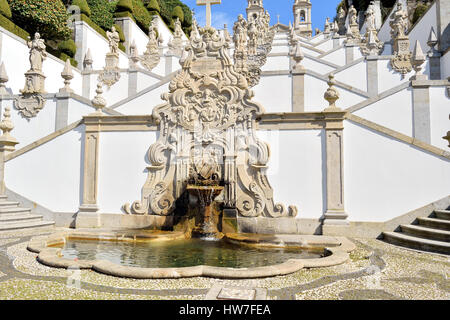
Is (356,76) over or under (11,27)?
under

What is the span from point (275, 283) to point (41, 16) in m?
21.5

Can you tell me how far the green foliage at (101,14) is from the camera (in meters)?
25.7

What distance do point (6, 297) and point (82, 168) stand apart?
17.7ft

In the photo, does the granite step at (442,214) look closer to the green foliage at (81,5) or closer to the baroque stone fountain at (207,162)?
the baroque stone fountain at (207,162)

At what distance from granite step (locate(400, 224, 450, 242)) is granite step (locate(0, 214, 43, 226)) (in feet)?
29.3

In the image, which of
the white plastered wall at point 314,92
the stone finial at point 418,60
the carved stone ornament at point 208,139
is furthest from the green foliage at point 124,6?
the stone finial at point 418,60

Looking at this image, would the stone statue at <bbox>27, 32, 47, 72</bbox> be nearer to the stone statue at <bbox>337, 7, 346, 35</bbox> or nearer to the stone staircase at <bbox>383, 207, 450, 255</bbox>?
the stone staircase at <bbox>383, 207, 450, 255</bbox>

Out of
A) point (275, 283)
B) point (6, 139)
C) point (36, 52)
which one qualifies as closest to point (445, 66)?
point (275, 283)

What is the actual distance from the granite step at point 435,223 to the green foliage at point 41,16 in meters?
21.7

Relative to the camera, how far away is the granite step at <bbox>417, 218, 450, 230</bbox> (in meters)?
6.19

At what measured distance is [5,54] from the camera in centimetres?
1612

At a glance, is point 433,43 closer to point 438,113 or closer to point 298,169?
point 438,113

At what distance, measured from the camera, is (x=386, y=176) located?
7.12 metres

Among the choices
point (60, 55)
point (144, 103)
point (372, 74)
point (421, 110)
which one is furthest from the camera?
point (60, 55)
